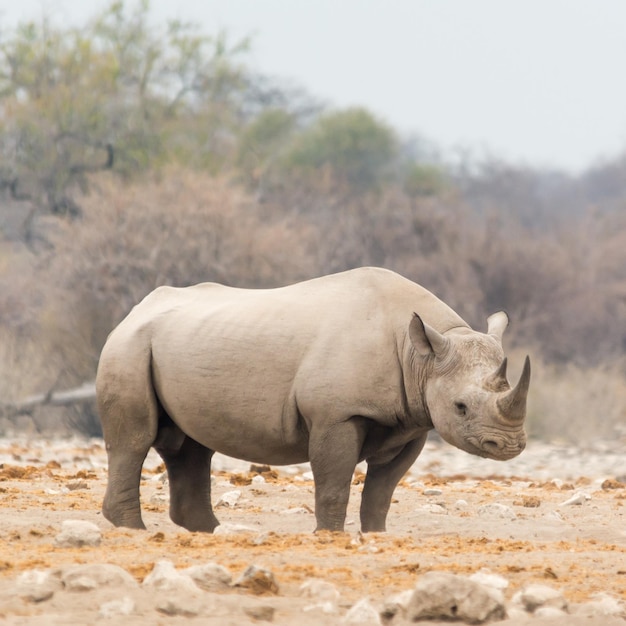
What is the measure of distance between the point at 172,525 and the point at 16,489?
1554 mm

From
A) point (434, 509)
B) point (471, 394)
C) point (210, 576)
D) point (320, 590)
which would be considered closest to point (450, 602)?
point (320, 590)

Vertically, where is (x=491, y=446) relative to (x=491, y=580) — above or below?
above

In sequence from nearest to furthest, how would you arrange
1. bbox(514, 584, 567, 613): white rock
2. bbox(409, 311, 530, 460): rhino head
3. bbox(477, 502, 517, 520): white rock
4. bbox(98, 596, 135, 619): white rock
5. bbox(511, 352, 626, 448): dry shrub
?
bbox(98, 596, 135, 619): white rock < bbox(514, 584, 567, 613): white rock < bbox(409, 311, 530, 460): rhino head < bbox(477, 502, 517, 520): white rock < bbox(511, 352, 626, 448): dry shrub

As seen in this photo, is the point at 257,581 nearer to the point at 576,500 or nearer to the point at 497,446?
the point at 497,446

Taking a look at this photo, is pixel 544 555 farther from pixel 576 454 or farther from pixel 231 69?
pixel 231 69

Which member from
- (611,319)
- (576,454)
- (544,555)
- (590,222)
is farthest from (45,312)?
(590,222)

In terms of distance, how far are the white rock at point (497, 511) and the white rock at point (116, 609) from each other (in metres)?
4.76

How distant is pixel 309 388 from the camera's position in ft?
27.3

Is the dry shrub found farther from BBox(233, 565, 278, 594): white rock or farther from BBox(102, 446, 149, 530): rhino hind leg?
BBox(233, 565, 278, 594): white rock

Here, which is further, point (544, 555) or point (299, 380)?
point (299, 380)

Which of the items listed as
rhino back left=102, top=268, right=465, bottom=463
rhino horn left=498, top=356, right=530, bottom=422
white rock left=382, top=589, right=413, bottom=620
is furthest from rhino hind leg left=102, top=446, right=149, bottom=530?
white rock left=382, top=589, right=413, bottom=620

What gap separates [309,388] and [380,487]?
968 mm

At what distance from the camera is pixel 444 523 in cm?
969

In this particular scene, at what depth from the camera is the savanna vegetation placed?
81.7ft
